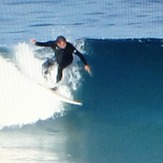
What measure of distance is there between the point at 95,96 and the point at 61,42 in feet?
0.87

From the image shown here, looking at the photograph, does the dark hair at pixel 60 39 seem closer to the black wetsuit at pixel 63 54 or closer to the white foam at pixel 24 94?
the black wetsuit at pixel 63 54

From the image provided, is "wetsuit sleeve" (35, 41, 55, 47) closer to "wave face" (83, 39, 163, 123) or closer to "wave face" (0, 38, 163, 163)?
"wave face" (0, 38, 163, 163)

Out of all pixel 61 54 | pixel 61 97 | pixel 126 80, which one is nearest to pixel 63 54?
pixel 61 54

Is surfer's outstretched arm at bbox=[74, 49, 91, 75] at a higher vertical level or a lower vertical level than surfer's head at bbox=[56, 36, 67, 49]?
lower

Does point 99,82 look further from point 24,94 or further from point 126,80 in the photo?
point 24,94

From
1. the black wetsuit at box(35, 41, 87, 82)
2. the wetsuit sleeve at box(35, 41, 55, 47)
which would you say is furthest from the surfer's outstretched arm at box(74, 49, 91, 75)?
the wetsuit sleeve at box(35, 41, 55, 47)

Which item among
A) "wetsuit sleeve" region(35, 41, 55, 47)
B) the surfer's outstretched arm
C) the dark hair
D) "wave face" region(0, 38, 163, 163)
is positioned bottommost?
"wave face" region(0, 38, 163, 163)

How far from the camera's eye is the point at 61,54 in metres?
1.54

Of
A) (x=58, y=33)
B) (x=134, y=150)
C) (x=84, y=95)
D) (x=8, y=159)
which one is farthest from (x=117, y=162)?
(x=58, y=33)

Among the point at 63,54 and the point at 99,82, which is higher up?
the point at 63,54

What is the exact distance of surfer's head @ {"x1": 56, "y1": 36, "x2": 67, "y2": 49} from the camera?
1499mm

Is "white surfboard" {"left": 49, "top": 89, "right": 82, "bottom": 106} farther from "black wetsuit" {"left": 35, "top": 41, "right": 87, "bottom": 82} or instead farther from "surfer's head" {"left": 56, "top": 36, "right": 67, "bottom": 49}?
"surfer's head" {"left": 56, "top": 36, "right": 67, "bottom": 49}

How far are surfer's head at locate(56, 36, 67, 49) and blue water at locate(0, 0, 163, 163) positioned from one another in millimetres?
34

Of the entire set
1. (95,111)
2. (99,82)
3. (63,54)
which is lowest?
(95,111)
